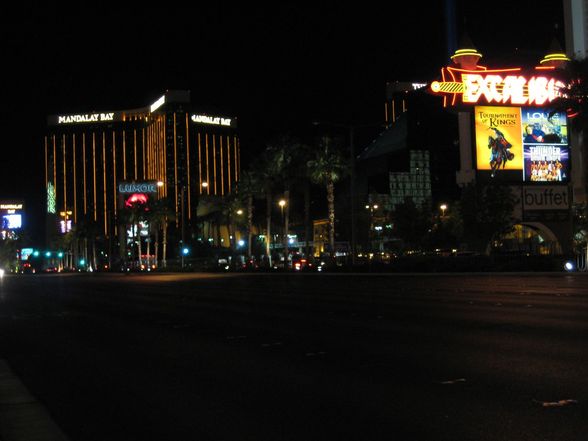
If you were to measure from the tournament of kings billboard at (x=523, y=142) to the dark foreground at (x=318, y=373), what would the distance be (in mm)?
47309

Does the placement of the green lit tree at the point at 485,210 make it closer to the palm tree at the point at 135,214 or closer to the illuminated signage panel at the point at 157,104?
the palm tree at the point at 135,214

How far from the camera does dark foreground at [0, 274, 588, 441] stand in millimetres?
7008

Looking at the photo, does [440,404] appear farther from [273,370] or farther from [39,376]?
[39,376]

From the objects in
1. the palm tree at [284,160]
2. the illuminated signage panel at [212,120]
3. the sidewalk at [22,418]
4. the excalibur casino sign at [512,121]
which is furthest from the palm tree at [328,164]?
the illuminated signage panel at [212,120]

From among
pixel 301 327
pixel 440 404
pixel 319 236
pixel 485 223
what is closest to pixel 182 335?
pixel 301 327

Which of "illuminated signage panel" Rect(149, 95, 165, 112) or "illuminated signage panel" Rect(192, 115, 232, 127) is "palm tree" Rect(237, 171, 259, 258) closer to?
"illuminated signage panel" Rect(192, 115, 232, 127)

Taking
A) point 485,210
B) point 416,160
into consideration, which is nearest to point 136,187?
point 416,160

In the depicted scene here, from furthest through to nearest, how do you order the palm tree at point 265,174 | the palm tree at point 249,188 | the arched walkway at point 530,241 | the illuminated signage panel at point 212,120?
the illuminated signage panel at point 212,120 < the palm tree at point 249,188 < the palm tree at point 265,174 < the arched walkway at point 530,241

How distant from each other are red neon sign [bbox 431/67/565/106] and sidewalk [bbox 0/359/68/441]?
5829 centimetres

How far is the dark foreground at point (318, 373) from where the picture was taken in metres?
7.01

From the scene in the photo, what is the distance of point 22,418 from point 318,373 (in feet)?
12.3

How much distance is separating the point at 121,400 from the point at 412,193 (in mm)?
132096

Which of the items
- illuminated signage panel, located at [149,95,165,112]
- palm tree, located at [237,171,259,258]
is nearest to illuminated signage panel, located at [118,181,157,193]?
palm tree, located at [237,171,259,258]

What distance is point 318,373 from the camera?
32.3 feet
